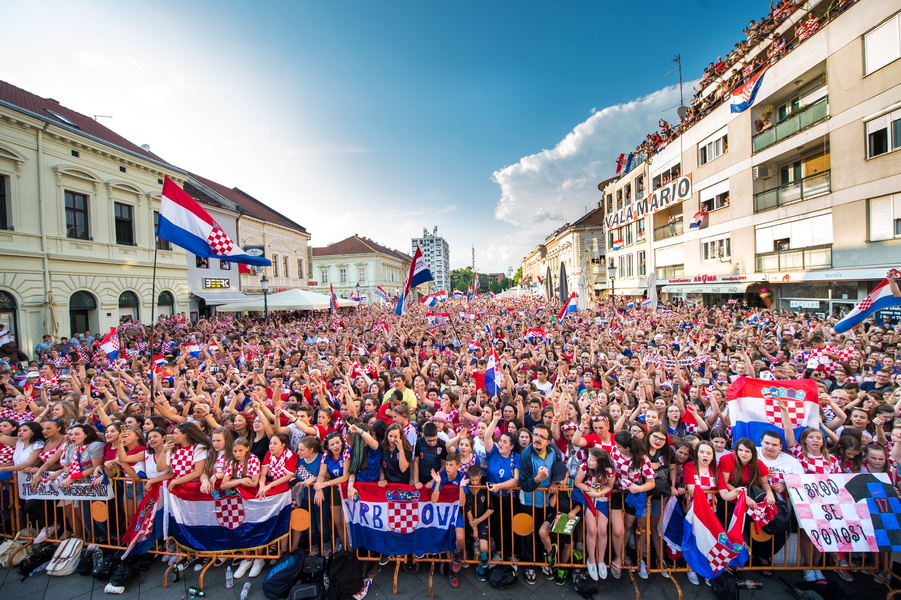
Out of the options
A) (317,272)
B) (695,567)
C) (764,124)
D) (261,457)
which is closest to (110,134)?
(261,457)

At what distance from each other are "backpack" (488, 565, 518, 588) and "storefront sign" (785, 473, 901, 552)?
2.90m

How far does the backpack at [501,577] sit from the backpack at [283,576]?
2.08 m

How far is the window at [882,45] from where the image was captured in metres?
12.8

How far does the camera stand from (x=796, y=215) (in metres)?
17.4

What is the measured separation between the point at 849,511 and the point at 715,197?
24231 mm

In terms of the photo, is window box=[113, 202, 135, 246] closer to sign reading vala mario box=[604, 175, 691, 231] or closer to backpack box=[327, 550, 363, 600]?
backpack box=[327, 550, 363, 600]

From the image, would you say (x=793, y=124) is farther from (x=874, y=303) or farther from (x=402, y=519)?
(x=402, y=519)

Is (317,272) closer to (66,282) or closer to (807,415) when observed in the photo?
(66,282)

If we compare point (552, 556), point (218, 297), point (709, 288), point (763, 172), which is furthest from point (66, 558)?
point (709, 288)

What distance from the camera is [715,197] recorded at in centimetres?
2331

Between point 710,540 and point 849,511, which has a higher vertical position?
point 849,511

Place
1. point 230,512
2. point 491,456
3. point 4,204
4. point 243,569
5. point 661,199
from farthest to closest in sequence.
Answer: point 661,199, point 4,204, point 491,456, point 230,512, point 243,569

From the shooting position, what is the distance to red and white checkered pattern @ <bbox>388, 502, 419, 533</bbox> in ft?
14.5

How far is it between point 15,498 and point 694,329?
17.1m
